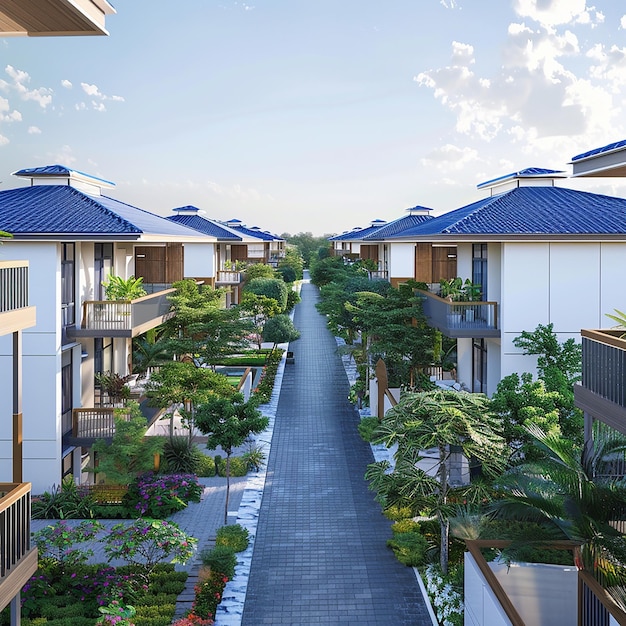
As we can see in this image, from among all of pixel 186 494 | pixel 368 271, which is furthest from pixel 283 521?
pixel 368 271

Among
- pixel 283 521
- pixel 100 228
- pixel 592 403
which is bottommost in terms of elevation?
pixel 283 521

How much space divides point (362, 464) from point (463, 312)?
5226 millimetres

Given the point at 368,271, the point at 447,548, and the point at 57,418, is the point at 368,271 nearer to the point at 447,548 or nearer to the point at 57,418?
the point at 57,418

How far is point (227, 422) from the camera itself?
17.1 meters

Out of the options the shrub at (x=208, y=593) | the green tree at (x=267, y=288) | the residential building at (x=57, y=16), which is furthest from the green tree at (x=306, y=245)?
Answer: the residential building at (x=57, y=16)

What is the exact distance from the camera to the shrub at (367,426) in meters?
23.2

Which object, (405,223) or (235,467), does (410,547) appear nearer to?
(235,467)

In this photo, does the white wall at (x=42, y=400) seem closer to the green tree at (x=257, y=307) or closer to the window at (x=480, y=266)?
the window at (x=480, y=266)

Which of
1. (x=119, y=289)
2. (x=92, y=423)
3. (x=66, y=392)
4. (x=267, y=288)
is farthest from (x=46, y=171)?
(x=267, y=288)

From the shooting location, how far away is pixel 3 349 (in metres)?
17.6

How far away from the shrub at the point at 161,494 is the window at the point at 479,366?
29.8 ft

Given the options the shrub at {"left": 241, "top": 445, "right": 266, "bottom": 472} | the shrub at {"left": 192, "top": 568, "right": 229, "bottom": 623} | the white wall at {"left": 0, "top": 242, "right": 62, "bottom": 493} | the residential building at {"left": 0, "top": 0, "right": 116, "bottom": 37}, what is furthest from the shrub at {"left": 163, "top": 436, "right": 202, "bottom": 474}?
the residential building at {"left": 0, "top": 0, "right": 116, "bottom": 37}

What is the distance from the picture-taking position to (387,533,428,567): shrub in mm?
14039

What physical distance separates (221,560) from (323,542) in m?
2.53
